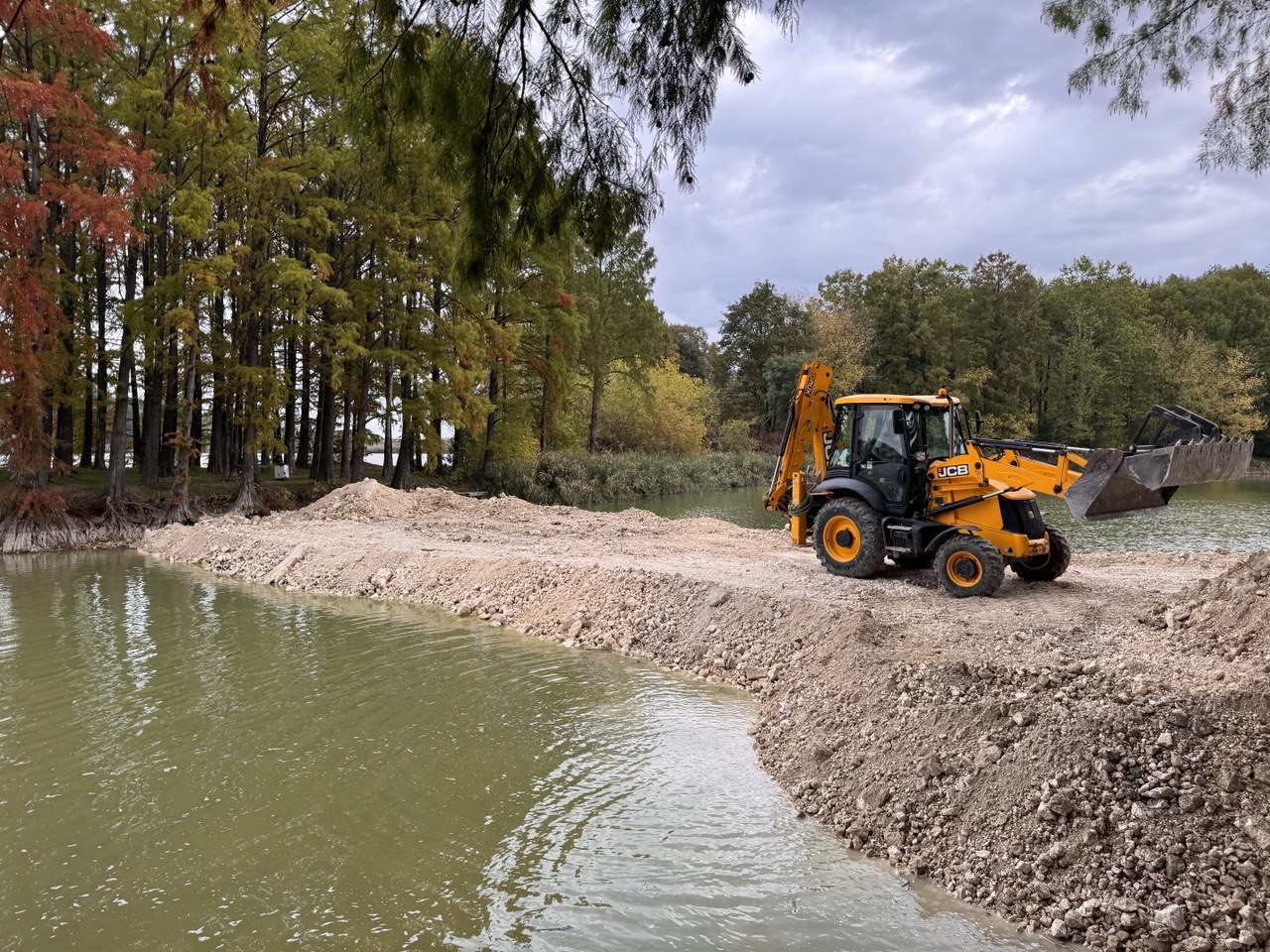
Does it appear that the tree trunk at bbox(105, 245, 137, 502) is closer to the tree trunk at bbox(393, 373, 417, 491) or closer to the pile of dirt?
the tree trunk at bbox(393, 373, 417, 491)

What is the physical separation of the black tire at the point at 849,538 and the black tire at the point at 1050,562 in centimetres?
163

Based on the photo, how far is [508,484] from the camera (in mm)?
25953

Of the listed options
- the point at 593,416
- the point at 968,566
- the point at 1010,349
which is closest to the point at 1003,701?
the point at 968,566

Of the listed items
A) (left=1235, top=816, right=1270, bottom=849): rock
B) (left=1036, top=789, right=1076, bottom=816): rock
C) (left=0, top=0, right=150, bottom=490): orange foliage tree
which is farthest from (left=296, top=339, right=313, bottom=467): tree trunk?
(left=1235, top=816, right=1270, bottom=849): rock

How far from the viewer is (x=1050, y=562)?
30.9 ft

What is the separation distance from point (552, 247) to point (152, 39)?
58.8 ft

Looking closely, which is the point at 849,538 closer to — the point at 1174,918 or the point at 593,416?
the point at 1174,918

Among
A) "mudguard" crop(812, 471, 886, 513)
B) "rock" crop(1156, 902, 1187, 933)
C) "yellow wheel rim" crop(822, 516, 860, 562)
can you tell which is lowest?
"rock" crop(1156, 902, 1187, 933)

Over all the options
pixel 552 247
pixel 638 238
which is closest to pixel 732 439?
pixel 638 238

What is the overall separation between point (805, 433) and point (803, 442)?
0.17m

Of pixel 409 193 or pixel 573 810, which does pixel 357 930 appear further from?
pixel 409 193

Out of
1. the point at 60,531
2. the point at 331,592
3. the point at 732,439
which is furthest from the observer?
the point at 732,439

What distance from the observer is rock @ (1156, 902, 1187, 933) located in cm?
348

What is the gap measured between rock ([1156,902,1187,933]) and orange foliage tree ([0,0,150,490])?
54.5 ft
